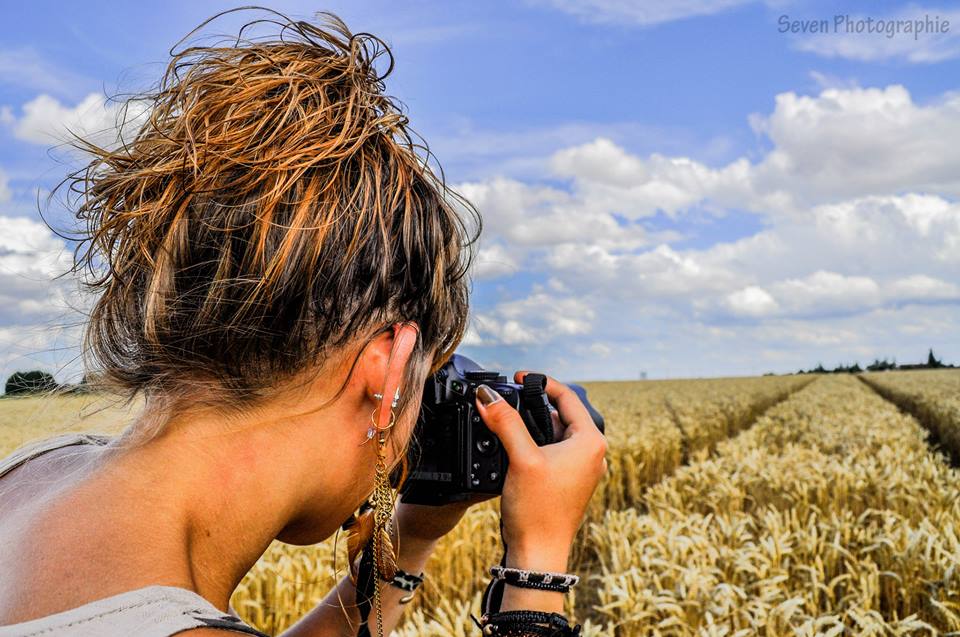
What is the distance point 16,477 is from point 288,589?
279 centimetres

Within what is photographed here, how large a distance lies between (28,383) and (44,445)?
0.34 metres

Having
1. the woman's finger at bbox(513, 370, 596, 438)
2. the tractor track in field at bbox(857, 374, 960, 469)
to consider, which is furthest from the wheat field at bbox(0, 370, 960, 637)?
the tractor track in field at bbox(857, 374, 960, 469)

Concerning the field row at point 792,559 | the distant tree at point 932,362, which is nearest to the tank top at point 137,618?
the field row at point 792,559

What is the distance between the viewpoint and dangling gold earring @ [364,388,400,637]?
1.35 meters

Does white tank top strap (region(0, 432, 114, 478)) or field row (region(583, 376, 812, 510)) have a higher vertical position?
white tank top strap (region(0, 432, 114, 478))

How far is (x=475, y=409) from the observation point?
1829mm

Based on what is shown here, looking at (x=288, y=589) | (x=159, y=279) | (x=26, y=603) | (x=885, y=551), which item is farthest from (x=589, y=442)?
(x=885, y=551)

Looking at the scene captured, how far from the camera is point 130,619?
39.2 inches

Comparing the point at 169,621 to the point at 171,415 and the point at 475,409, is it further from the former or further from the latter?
the point at 475,409

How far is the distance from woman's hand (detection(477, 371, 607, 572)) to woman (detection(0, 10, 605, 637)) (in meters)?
0.07

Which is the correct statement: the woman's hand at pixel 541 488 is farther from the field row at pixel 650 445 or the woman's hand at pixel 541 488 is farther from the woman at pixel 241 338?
the field row at pixel 650 445

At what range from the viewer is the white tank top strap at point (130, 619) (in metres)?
0.98

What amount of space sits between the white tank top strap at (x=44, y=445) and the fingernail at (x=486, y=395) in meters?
0.77

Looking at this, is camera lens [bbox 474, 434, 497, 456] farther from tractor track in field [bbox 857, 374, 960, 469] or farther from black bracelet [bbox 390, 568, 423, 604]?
tractor track in field [bbox 857, 374, 960, 469]
